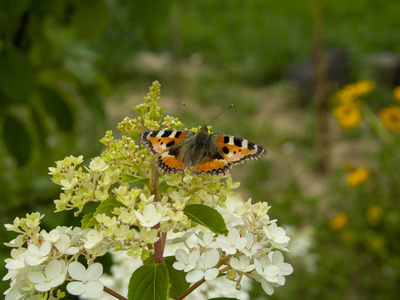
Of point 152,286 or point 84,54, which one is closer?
point 152,286

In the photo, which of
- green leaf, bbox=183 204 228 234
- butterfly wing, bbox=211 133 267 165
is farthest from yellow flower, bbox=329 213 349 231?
green leaf, bbox=183 204 228 234

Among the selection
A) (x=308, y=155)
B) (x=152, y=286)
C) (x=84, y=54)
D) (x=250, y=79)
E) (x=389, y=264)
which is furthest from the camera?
(x=250, y=79)

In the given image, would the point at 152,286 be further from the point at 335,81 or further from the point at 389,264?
the point at 335,81

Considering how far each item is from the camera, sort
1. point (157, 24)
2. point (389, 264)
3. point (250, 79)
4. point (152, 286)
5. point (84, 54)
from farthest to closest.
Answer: point (250, 79) → point (389, 264) → point (84, 54) → point (157, 24) → point (152, 286)

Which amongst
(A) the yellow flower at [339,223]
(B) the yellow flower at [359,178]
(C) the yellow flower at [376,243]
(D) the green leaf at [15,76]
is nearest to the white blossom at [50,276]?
(D) the green leaf at [15,76]

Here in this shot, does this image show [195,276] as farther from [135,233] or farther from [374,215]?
[374,215]

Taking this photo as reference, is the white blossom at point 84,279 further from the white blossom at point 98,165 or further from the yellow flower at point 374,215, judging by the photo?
the yellow flower at point 374,215

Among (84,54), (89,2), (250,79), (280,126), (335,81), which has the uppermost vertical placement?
(250,79)

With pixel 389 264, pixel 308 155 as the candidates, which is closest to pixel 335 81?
pixel 308 155
